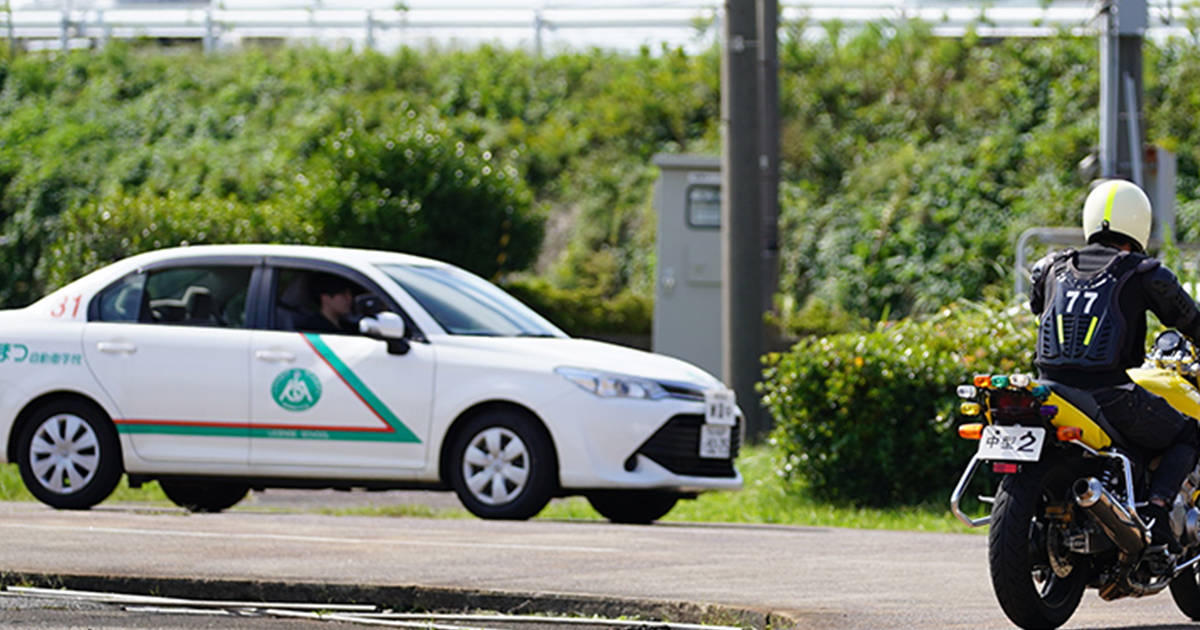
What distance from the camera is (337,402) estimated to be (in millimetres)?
10305

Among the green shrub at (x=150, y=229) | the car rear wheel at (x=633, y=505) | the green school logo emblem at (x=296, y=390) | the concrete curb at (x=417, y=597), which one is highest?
the green shrub at (x=150, y=229)

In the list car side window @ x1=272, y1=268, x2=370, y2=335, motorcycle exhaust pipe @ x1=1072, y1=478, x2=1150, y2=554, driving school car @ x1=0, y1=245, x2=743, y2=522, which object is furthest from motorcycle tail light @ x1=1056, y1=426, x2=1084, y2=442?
car side window @ x1=272, y1=268, x2=370, y2=335

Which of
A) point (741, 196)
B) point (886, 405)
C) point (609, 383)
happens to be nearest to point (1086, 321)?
point (609, 383)

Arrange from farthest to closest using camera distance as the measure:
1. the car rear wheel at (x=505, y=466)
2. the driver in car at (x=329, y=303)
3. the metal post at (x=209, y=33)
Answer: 1. the metal post at (x=209, y=33)
2. the driver in car at (x=329, y=303)
3. the car rear wheel at (x=505, y=466)

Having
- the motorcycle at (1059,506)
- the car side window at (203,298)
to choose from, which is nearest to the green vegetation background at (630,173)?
the car side window at (203,298)

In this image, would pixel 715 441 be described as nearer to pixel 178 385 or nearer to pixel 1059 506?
pixel 178 385

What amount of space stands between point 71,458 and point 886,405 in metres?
4.82

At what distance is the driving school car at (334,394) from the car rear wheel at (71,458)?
0.01m

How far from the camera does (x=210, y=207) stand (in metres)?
17.8

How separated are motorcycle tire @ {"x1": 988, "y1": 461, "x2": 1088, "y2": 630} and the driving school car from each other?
13.4ft

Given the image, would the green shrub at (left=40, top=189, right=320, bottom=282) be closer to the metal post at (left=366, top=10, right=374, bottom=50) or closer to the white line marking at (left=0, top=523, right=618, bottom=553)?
the white line marking at (left=0, top=523, right=618, bottom=553)

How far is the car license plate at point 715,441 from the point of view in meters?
10.4

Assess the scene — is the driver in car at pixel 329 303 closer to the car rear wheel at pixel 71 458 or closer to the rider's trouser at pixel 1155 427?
the car rear wheel at pixel 71 458

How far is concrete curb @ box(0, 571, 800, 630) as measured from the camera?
6.58m
